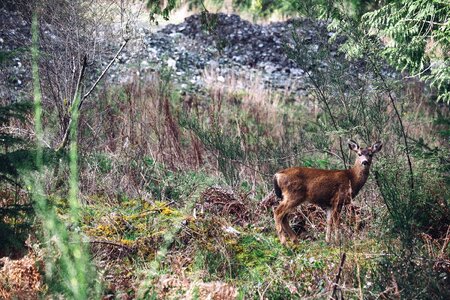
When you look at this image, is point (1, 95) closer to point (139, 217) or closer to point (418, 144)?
point (139, 217)

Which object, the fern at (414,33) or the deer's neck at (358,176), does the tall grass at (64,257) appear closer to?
the deer's neck at (358,176)

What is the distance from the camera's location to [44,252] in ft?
21.2

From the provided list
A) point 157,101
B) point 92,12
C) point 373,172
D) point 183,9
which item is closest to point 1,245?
point 373,172

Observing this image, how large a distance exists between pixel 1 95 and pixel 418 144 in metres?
6.13

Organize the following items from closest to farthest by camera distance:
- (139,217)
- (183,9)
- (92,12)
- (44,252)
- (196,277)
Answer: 1. (44,252)
2. (196,277)
3. (139,217)
4. (92,12)
5. (183,9)

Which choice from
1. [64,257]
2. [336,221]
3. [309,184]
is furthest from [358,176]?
[64,257]

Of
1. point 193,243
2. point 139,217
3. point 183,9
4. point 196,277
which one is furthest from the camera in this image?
point 183,9

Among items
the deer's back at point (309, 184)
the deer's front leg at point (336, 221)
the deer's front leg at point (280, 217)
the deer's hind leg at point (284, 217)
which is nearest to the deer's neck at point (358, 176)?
the deer's back at point (309, 184)

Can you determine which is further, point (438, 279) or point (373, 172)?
point (373, 172)

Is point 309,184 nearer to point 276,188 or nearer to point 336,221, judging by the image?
point 276,188

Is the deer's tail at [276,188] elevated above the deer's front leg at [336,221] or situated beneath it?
elevated above

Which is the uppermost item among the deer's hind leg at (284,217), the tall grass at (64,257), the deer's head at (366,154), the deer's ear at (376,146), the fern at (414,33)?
the fern at (414,33)

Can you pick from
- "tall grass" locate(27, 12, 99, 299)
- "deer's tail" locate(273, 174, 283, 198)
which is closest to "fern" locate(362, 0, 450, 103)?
"deer's tail" locate(273, 174, 283, 198)

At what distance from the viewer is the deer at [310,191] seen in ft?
28.6
